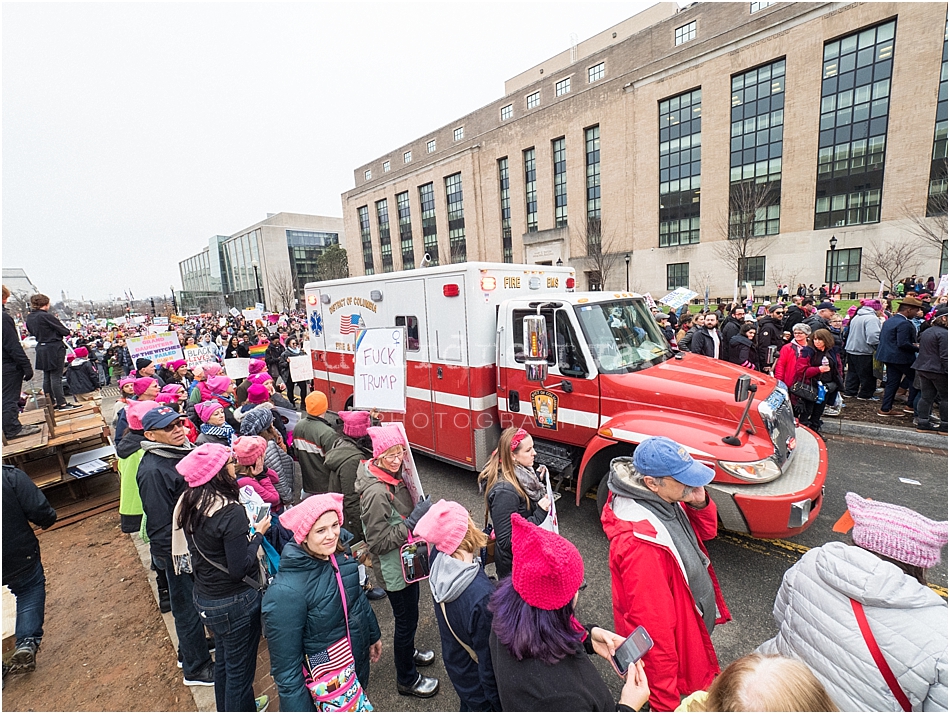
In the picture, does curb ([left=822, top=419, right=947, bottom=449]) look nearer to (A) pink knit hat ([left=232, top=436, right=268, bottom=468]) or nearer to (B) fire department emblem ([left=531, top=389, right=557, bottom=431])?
(B) fire department emblem ([left=531, top=389, right=557, bottom=431])

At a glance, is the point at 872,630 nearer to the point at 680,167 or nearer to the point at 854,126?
the point at 854,126

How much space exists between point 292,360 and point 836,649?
9.00 m

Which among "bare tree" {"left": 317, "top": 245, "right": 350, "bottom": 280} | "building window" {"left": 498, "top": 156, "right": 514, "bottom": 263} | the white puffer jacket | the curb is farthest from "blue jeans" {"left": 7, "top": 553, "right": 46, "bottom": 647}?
"bare tree" {"left": 317, "top": 245, "right": 350, "bottom": 280}

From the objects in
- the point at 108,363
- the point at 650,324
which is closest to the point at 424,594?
the point at 650,324

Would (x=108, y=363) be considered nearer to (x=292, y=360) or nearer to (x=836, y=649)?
(x=292, y=360)

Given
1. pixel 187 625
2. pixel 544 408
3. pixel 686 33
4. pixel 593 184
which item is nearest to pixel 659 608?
pixel 544 408

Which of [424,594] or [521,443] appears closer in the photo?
[521,443]

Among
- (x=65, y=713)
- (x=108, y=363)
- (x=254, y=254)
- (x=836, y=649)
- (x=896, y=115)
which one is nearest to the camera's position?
(x=836, y=649)

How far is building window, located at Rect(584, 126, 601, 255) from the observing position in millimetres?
36562

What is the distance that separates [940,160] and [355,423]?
3798cm

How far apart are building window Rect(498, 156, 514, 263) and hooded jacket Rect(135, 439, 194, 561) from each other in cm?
4328

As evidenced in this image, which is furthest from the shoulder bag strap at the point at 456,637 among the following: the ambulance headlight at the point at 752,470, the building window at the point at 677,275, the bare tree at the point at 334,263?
the bare tree at the point at 334,263

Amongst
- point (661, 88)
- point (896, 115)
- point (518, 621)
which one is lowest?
point (518, 621)

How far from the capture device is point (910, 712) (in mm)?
1491
